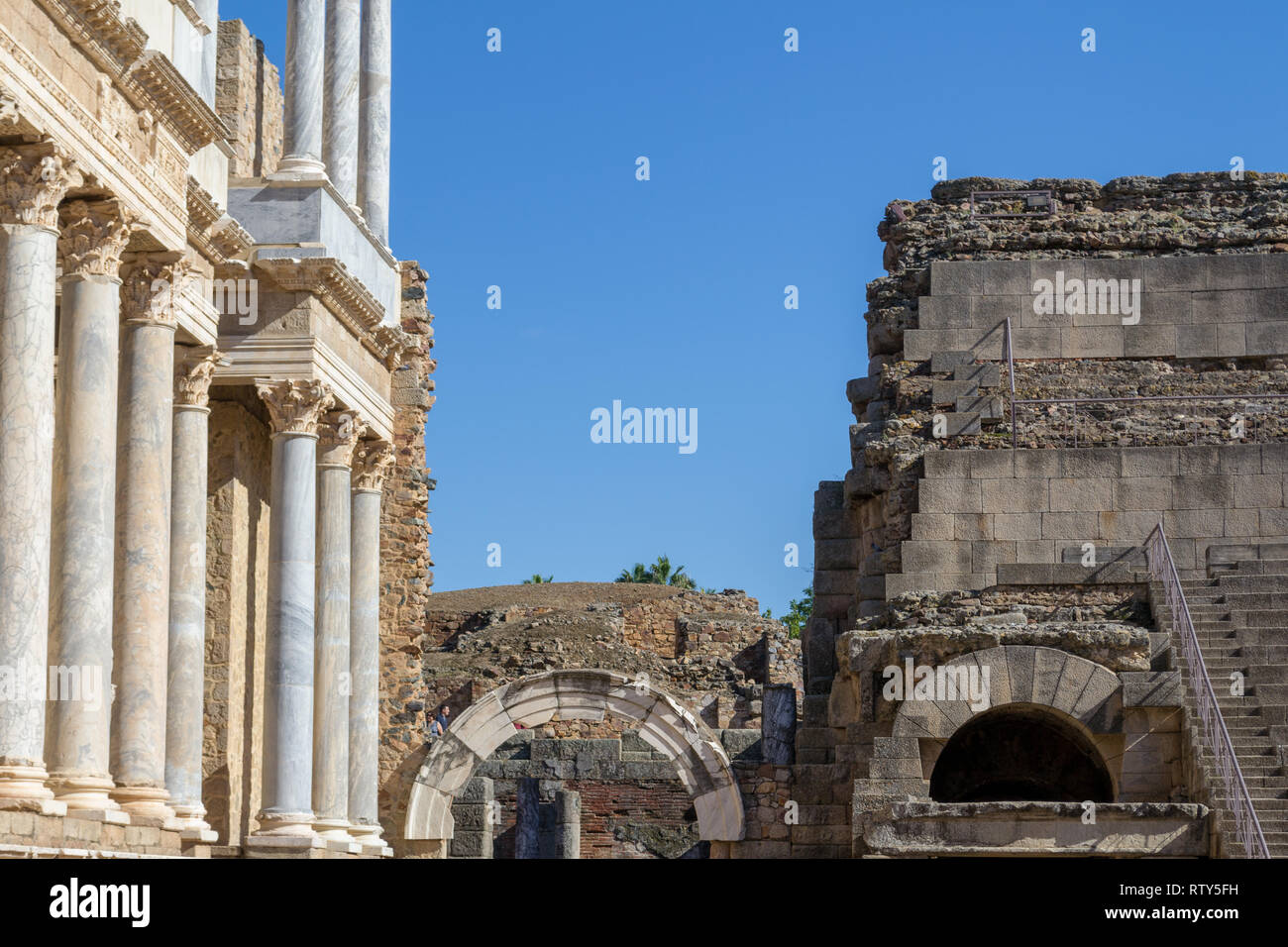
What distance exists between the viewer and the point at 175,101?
Answer: 20516 millimetres

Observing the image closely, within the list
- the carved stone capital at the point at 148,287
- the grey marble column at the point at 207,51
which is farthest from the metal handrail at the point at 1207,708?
the grey marble column at the point at 207,51

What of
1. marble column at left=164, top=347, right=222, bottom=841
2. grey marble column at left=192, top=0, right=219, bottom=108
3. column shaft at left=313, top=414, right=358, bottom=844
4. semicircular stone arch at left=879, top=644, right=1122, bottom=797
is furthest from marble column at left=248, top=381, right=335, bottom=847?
semicircular stone arch at left=879, top=644, right=1122, bottom=797

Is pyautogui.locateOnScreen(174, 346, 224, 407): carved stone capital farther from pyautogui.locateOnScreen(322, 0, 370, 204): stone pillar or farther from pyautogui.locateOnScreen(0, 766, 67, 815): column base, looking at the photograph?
pyautogui.locateOnScreen(0, 766, 67, 815): column base

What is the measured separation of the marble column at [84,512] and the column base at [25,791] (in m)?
1.02

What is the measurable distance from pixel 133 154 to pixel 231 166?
645cm

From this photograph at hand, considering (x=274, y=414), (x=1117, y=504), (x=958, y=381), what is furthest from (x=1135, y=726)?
(x=274, y=414)

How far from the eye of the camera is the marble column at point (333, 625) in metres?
26.3

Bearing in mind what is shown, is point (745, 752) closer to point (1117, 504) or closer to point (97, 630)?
point (1117, 504)

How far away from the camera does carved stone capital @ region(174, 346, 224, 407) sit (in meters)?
23.0

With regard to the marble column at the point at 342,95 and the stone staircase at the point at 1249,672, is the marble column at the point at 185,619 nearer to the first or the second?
the marble column at the point at 342,95

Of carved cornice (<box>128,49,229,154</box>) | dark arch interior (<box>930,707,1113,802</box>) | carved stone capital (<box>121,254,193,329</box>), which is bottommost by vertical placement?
dark arch interior (<box>930,707,1113,802</box>)

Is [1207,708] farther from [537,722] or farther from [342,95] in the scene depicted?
[342,95]

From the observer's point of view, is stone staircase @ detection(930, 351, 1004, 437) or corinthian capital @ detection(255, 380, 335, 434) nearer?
corinthian capital @ detection(255, 380, 335, 434)

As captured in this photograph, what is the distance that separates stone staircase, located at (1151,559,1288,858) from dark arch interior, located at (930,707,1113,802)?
2109mm
